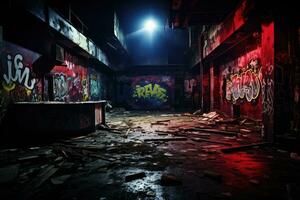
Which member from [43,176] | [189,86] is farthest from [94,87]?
[43,176]

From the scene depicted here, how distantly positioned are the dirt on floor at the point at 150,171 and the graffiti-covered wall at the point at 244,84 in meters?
4.14

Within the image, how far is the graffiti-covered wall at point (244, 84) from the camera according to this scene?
9.00 meters

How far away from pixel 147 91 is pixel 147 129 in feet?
41.6

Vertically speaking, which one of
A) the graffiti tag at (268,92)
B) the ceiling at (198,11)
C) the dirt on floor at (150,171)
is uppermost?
the ceiling at (198,11)

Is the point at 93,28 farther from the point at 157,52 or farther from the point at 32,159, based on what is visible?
the point at 32,159

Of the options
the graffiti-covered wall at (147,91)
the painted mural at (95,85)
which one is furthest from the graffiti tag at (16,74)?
the graffiti-covered wall at (147,91)

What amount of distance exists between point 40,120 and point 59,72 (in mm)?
4739

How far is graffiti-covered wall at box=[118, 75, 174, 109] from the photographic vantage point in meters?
20.8

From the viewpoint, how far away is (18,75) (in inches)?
287

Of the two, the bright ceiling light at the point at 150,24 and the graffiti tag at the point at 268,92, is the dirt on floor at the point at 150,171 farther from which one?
the bright ceiling light at the point at 150,24

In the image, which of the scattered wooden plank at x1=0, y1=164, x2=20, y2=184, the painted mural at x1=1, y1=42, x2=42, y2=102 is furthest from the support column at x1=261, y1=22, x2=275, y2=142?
the painted mural at x1=1, y1=42, x2=42, y2=102

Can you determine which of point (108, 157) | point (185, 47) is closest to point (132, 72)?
point (185, 47)

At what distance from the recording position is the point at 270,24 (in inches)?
225

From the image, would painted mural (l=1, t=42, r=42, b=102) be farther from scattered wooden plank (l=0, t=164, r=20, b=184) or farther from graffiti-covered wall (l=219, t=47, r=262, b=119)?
graffiti-covered wall (l=219, t=47, r=262, b=119)
